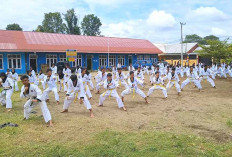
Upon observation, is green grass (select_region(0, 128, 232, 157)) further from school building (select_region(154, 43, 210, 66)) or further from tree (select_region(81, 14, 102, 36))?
tree (select_region(81, 14, 102, 36))

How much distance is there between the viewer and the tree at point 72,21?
4438 centimetres

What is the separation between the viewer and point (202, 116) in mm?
6863

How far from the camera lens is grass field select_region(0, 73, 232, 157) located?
4.30 m

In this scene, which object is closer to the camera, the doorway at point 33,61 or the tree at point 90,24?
the doorway at point 33,61

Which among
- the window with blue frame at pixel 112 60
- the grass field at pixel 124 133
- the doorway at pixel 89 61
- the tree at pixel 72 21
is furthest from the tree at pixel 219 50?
the tree at pixel 72 21

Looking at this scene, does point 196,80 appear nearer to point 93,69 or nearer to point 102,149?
point 102,149

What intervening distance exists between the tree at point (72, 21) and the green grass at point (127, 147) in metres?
41.5

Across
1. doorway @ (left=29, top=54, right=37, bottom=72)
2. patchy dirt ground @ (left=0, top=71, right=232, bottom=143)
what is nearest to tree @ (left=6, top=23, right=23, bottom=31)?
doorway @ (left=29, top=54, right=37, bottom=72)

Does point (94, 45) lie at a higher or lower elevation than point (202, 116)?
higher

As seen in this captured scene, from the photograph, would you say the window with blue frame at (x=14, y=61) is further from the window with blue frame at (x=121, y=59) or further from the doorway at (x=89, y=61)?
the window with blue frame at (x=121, y=59)

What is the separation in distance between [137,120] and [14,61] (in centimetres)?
1879

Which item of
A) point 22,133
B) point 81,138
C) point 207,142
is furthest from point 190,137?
point 22,133

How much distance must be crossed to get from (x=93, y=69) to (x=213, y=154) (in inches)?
915

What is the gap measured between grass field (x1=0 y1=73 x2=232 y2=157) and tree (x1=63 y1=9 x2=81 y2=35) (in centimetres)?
3836
